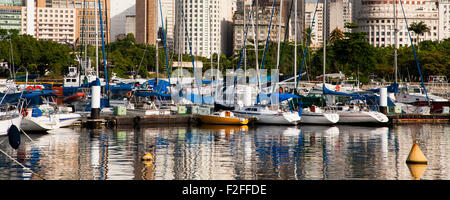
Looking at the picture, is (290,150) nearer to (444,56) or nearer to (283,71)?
(283,71)

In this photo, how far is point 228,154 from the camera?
39188 mm

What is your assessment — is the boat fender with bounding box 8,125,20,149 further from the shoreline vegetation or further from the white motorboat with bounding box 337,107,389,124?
the shoreline vegetation

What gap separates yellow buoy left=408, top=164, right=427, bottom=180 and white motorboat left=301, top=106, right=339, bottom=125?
1094 inches

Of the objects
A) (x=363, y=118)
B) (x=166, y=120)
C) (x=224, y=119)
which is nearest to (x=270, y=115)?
(x=224, y=119)

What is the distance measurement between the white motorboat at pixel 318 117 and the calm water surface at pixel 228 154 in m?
2.88

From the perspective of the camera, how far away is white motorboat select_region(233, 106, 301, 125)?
200 ft

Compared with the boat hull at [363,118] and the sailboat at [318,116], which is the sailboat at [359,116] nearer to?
the boat hull at [363,118]

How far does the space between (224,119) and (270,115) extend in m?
4.32

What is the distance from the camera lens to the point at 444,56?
13638 centimetres

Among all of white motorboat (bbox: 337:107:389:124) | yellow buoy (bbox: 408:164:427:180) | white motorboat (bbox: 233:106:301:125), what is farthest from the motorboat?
yellow buoy (bbox: 408:164:427:180)

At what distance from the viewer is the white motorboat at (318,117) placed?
203 ft

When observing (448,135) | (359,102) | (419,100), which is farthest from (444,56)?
(448,135)
